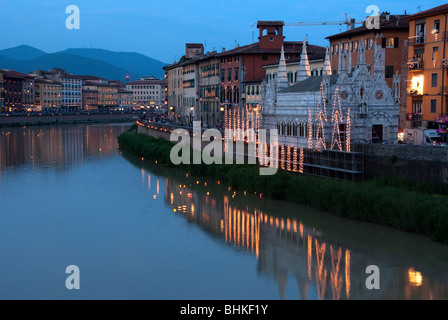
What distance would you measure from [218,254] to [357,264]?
4.23m

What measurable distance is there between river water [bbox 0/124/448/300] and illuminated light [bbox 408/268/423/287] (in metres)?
0.03

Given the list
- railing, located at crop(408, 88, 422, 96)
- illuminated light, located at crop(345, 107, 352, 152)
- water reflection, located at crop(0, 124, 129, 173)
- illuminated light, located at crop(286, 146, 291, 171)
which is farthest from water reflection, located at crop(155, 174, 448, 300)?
water reflection, located at crop(0, 124, 129, 173)

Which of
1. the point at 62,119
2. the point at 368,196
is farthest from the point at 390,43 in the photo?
the point at 62,119

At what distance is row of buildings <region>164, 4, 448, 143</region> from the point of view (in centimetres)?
3011

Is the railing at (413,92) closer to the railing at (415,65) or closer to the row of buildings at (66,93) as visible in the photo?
the railing at (415,65)

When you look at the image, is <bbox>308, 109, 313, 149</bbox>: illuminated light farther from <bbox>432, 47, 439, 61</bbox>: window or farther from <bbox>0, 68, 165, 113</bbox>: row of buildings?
<bbox>0, 68, 165, 113</bbox>: row of buildings

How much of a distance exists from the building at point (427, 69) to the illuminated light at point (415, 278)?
13.3 meters

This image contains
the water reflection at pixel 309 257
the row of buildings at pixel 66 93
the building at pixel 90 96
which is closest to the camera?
the water reflection at pixel 309 257

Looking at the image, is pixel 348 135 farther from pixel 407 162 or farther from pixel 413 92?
pixel 413 92

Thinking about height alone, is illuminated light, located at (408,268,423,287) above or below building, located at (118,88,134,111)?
below

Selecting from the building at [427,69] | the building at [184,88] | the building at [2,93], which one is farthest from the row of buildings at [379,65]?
the building at [2,93]

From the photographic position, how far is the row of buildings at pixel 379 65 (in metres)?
30.1

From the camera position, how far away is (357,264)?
18.0 meters

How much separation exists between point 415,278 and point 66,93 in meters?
135
